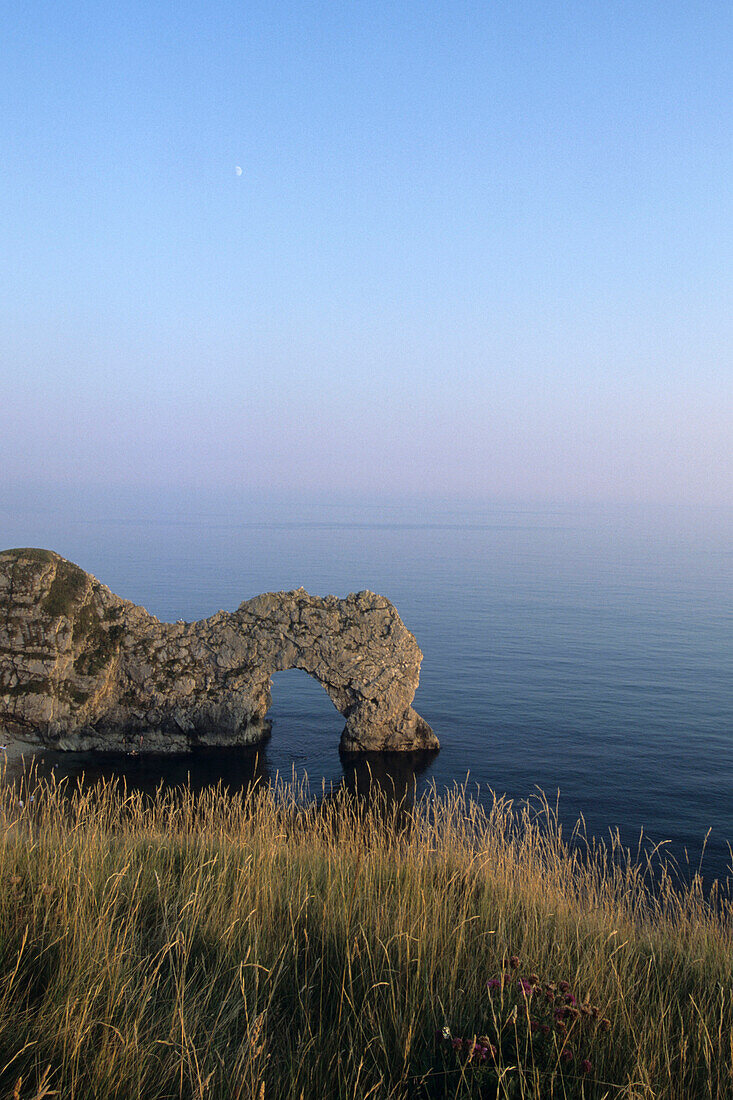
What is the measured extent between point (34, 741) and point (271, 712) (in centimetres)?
1607

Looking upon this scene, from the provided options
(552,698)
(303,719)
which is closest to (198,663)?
(303,719)

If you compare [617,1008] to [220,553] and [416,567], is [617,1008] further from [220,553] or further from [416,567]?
[220,553]

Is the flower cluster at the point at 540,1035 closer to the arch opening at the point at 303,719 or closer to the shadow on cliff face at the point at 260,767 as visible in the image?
the shadow on cliff face at the point at 260,767

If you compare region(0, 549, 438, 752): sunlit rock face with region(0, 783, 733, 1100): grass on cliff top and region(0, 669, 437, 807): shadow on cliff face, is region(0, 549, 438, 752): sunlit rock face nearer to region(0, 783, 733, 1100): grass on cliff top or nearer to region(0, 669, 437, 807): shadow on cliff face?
region(0, 669, 437, 807): shadow on cliff face

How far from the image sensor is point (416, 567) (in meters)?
138

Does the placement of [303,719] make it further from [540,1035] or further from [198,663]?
[540,1035]

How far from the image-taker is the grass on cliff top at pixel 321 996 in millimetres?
3264

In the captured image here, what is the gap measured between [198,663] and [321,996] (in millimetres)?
31015

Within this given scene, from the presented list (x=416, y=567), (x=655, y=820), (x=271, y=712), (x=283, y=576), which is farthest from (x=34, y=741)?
(x=416, y=567)

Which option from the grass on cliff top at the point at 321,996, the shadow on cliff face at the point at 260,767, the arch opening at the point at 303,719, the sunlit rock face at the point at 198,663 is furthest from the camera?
the arch opening at the point at 303,719

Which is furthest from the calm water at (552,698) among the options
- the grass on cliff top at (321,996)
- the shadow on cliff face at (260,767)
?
the grass on cliff top at (321,996)

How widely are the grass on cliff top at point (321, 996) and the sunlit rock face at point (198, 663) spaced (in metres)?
27.8

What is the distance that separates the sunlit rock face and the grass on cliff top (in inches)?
1096

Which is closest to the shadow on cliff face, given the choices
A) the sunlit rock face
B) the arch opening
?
the arch opening
